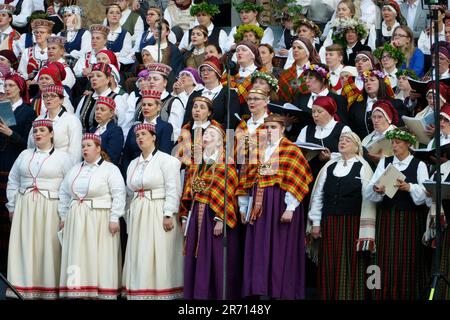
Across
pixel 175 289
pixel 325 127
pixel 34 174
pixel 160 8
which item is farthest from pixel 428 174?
pixel 160 8

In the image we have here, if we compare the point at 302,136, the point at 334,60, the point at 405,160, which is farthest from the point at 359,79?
the point at 405,160

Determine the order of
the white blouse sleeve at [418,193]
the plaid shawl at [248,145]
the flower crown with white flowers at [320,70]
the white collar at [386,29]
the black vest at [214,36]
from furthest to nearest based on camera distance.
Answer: the black vest at [214,36] → the white collar at [386,29] → the flower crown with white flowers at [320,70] → the plaid shawl at [248,145] → the white blouse sleeve at [418,193]

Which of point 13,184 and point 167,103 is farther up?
point 167,103

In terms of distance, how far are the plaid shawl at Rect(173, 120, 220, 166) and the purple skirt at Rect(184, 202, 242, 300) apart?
0.59m

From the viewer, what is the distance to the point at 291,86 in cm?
1423

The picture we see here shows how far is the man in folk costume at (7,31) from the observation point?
1741 centimetres

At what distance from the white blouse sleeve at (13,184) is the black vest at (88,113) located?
902 millimetres

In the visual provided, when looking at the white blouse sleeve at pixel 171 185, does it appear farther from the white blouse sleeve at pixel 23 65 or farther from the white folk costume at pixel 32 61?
the white blouse sleeve at pixel 23 65

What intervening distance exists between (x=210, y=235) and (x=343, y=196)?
4.10 ft

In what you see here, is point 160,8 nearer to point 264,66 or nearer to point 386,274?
point 264,66

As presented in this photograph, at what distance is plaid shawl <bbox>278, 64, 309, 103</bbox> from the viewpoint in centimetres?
1405

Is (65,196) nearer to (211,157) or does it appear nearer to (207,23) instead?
(211,157)

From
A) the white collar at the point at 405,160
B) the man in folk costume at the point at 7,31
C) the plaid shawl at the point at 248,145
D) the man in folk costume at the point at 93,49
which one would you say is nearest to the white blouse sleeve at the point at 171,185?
the plaid shawl at the point at 248,145

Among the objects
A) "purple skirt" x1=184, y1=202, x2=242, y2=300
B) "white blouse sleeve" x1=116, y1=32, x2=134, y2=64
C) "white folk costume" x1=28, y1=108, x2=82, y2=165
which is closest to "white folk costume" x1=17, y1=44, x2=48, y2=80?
"white blouse sleeve" x1=116, y1=32, x2=134, y2=64
